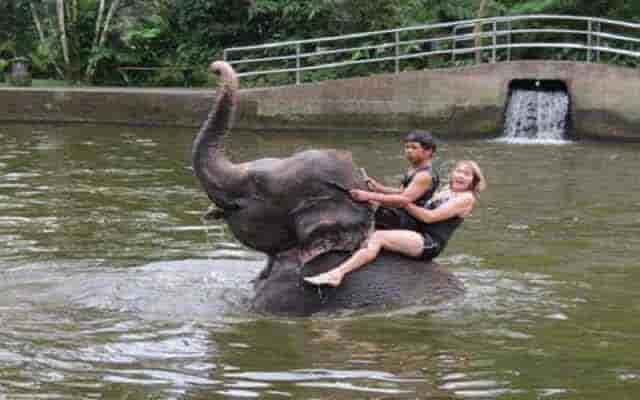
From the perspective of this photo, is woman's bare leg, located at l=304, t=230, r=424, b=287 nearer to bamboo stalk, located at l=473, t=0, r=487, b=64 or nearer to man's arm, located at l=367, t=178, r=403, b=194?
man's arm, located at l=367, t=178, r=403, b=194

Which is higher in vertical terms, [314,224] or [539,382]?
[314,224]

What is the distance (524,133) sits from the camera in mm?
22219

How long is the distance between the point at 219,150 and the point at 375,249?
1.24m

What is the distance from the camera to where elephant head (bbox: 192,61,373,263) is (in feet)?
27.5

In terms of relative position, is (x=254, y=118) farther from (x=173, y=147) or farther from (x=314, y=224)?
(x=314, y=224)

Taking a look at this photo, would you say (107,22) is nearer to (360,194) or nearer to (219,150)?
(219,150)

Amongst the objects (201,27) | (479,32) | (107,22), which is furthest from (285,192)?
(201,27)

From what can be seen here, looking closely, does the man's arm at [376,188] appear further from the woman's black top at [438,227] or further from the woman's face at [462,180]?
the woman's face at [462,180]

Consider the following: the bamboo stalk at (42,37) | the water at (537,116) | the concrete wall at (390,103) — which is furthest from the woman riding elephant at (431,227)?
the bamboo stalk at (42,37)

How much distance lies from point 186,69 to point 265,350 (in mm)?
19665

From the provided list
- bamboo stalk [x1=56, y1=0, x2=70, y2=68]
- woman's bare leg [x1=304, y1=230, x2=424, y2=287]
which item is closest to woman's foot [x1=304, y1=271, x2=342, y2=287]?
woman's bare leg [x1=304, y1=230, x2=424, y2=287]

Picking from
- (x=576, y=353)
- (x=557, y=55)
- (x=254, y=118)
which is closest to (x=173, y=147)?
(x=254, y=118)

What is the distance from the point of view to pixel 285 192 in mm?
8445

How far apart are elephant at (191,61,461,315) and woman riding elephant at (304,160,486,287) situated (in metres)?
0.09
